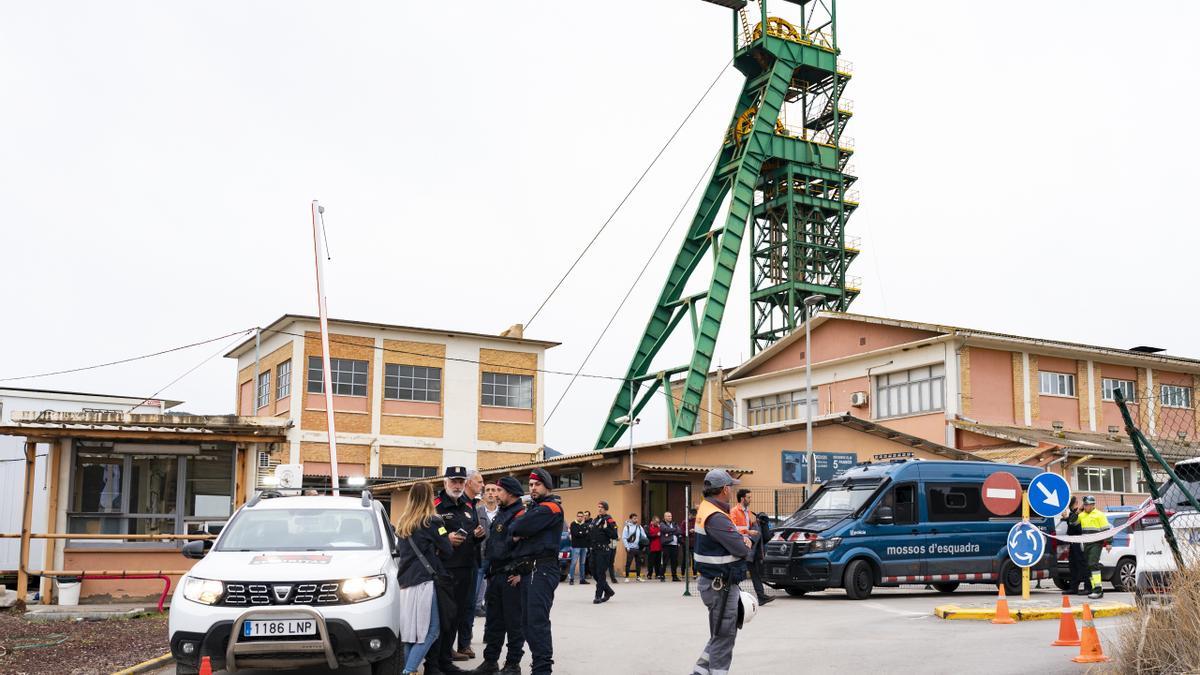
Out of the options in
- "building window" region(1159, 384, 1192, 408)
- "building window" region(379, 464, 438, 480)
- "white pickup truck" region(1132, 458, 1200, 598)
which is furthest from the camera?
"building window" region(379, 464, 438, 480)

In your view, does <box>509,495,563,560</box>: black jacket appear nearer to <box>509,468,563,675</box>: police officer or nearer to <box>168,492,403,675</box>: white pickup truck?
<box>509,468,563,675</box>: police officer

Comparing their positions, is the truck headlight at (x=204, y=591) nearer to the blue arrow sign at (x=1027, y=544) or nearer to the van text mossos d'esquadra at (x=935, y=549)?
the blue arrow sign at (x=1027, y=544)

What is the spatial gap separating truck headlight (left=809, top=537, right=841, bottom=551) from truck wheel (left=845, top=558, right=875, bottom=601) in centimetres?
44

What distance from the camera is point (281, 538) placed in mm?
10961

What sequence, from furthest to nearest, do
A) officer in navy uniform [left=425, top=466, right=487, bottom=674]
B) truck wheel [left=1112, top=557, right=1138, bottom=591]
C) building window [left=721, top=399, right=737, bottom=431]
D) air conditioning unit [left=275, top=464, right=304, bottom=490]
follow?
building window [left=721, top=399, right=737, bottom=431]
air conditioning unit [left=275, top=464, right=304, bottom=490]
truck wheel [left=1112, top=557, right=1138, bottom=591]
officer in navy uniform [left=425, top=466, right=487, bottom=674]

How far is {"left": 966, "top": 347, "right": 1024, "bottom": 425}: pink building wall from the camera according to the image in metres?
38.7

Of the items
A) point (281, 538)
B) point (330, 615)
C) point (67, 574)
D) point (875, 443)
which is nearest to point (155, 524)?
point (67, 574)

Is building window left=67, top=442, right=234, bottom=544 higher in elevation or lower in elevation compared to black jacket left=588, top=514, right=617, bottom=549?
higher

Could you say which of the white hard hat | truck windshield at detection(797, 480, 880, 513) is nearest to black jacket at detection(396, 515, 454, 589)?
the white hard hat

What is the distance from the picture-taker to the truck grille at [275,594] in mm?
9617

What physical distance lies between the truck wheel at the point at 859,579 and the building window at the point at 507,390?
30708 mm

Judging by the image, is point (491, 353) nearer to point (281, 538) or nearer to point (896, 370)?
point (896, 370)

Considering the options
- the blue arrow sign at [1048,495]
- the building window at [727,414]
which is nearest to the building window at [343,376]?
the building window at [727,414]

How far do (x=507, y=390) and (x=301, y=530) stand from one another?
3837 centimetres
